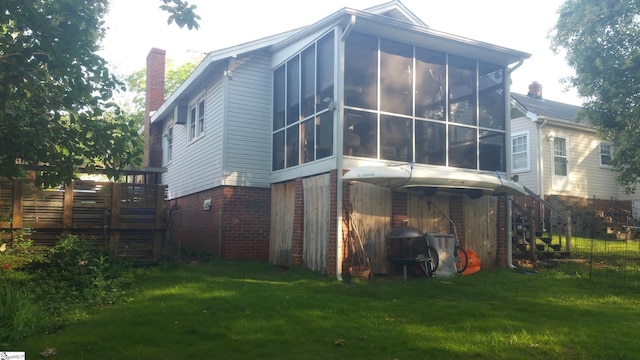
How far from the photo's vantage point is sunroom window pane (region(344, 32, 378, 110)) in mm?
10641

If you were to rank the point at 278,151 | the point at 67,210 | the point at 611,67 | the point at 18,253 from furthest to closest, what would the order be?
the point at 611,67 < the point at 278,151 < the point at 67,210 < the point at 18,253

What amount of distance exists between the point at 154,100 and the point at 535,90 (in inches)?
694

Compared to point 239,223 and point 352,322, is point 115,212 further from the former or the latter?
point 352,322

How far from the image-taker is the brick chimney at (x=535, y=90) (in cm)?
2380

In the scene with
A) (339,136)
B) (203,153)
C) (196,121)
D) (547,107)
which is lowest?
(339,136)

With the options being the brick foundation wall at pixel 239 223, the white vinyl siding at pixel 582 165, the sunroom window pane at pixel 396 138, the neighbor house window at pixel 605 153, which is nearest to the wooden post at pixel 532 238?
the sunroom window pane at pixel 396 138

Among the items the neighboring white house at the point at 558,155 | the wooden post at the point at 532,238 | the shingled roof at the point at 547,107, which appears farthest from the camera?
the shingled roof at the point at 547,107

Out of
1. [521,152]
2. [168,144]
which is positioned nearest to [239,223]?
[168,144]

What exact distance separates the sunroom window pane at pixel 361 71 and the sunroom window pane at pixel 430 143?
1.37 meters

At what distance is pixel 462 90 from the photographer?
1225cm

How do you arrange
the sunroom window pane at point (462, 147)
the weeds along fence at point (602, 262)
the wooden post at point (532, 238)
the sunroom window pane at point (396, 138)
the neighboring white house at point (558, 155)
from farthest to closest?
1. the neighboring white house at point (558, 155)
2. the wooden post at point (532, 238)
3. the sunroom window pane at point (462, 147)
4. the sunroom window pane at point (396, 138)
5. the weeds along fence at point (602, 262)

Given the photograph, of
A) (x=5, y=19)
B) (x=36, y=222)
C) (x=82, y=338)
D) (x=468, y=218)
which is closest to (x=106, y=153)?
(x=5, y=19)

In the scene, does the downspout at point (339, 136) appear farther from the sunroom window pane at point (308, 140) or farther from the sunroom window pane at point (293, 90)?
the sunroom window pane at point (293, 90)

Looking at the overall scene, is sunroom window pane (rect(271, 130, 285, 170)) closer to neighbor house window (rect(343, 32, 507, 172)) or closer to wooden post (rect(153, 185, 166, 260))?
neighbor house window (rect(343, 32, 507, 172))
